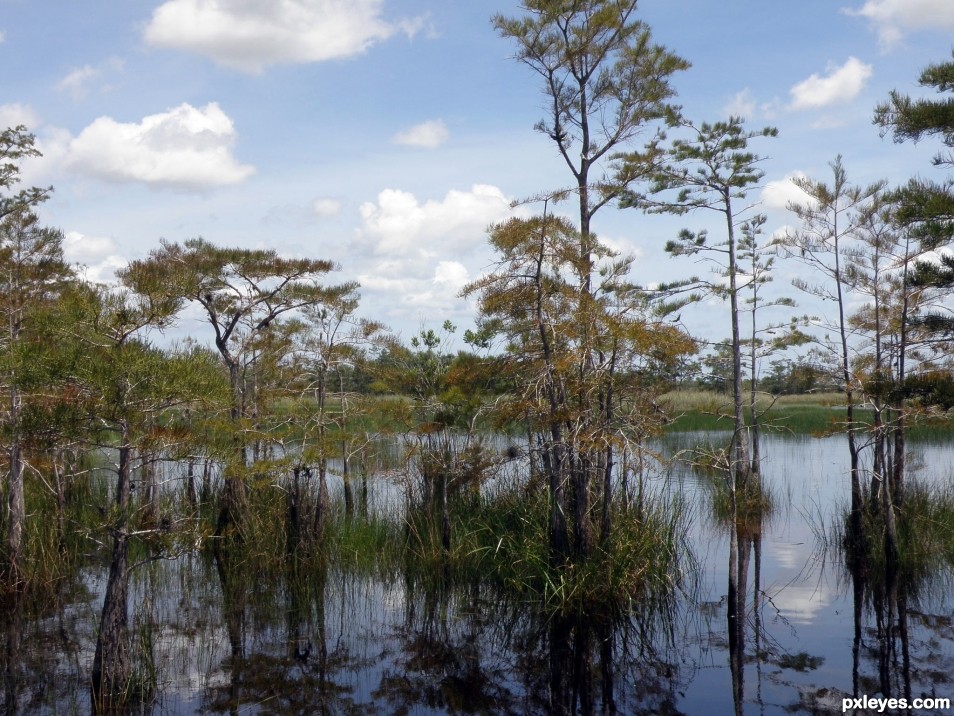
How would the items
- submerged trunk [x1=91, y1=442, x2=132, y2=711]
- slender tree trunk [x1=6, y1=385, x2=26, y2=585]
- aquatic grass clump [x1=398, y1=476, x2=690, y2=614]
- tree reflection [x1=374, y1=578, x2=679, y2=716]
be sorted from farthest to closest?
slender tree trunk [x1=6, y1=385, x2=26, y2=585] < aquatic grass clump [x1=398, y1=476, x2=690, y2=614] < tree reflection [x1=374, y1=578, x2=679, y2=716] < submerged trunk [x1=91, y1=442, x2=132, y2=711]

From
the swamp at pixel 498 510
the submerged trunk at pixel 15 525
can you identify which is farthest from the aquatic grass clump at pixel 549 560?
the submerged trunk at pixel 15 525

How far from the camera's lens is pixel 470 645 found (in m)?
7.48

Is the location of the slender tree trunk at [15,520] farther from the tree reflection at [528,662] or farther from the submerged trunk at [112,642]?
the tree reflection at [528,662]

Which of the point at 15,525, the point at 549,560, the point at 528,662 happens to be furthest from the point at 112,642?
the point at 549,560

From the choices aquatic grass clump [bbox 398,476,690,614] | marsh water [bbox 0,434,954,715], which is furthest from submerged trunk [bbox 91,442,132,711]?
aquatic grass clump [bbox 398,476,690,614]

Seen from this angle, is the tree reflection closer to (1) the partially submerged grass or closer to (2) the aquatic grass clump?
(2) the aquatic grass clump

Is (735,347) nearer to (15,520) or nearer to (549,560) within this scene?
(549,560)

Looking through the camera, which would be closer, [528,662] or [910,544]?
[528,662]

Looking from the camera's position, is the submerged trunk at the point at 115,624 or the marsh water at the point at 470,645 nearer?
the submerged trunk at the point at 115,624

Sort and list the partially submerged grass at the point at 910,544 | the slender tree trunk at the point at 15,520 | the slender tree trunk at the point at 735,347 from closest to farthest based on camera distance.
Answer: the slender tree trunk at the point at 15,520
the partially submerged grass at the point at 910,544
the slender tree trunk at the point at 735,347

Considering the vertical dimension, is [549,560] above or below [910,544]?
above

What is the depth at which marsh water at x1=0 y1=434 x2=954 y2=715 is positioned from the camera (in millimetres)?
6309

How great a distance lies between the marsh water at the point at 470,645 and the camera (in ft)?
20.7

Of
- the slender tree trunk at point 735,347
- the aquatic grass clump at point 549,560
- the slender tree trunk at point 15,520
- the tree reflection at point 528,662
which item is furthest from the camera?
the slender tree trunk at point 735,347
